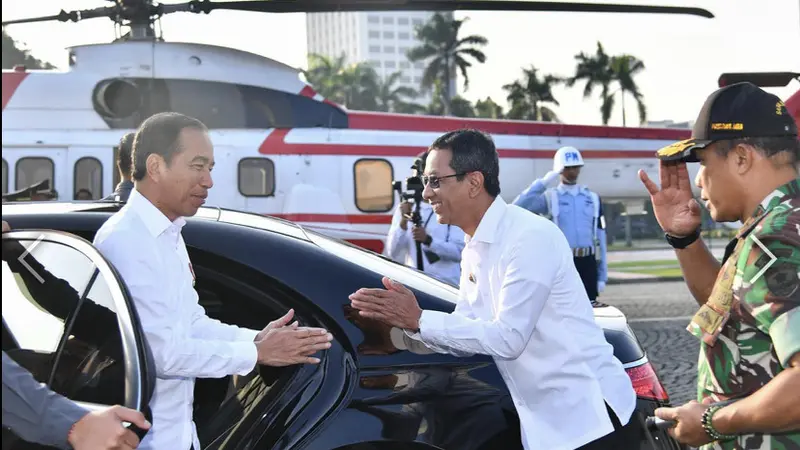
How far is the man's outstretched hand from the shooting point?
205cm

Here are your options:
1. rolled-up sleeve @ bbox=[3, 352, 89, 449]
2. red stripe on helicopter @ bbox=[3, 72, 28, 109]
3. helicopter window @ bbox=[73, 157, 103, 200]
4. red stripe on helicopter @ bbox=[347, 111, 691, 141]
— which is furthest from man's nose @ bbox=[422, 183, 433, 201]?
red stripe on helicopter @ bbox=[3, 72, 28, 109]

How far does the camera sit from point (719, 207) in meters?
1.69

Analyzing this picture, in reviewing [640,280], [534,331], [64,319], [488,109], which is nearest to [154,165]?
[64,319]

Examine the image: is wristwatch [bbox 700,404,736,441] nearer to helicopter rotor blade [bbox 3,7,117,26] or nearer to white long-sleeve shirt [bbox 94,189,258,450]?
white long-sleeve shirt [bbox 94,189,258,450]

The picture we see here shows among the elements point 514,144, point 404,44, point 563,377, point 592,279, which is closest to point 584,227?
point 592,279

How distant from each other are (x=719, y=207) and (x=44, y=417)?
1.41 m

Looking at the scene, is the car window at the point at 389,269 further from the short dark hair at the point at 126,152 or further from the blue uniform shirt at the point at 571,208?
the blue uniform shirt at the point at 571,208

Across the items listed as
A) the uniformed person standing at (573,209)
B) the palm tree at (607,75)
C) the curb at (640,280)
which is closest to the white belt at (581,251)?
the uniformed person standing at (573,209)

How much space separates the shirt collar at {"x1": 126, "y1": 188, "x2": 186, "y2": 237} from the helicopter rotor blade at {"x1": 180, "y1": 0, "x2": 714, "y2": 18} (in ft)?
8.25

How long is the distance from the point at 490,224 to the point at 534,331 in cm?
33

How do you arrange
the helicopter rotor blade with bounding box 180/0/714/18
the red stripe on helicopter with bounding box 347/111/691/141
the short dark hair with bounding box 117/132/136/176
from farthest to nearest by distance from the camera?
1. the red stripe on helicopter with bounding box 347/111/691/141
2. the helicopter rotor blade with bounding box 180/0/714/18
3. the short dark hair with bounding box 117/132/136/176

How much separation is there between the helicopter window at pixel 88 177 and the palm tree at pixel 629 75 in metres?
40.3

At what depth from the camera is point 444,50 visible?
177 ft

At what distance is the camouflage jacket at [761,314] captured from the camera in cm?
145
